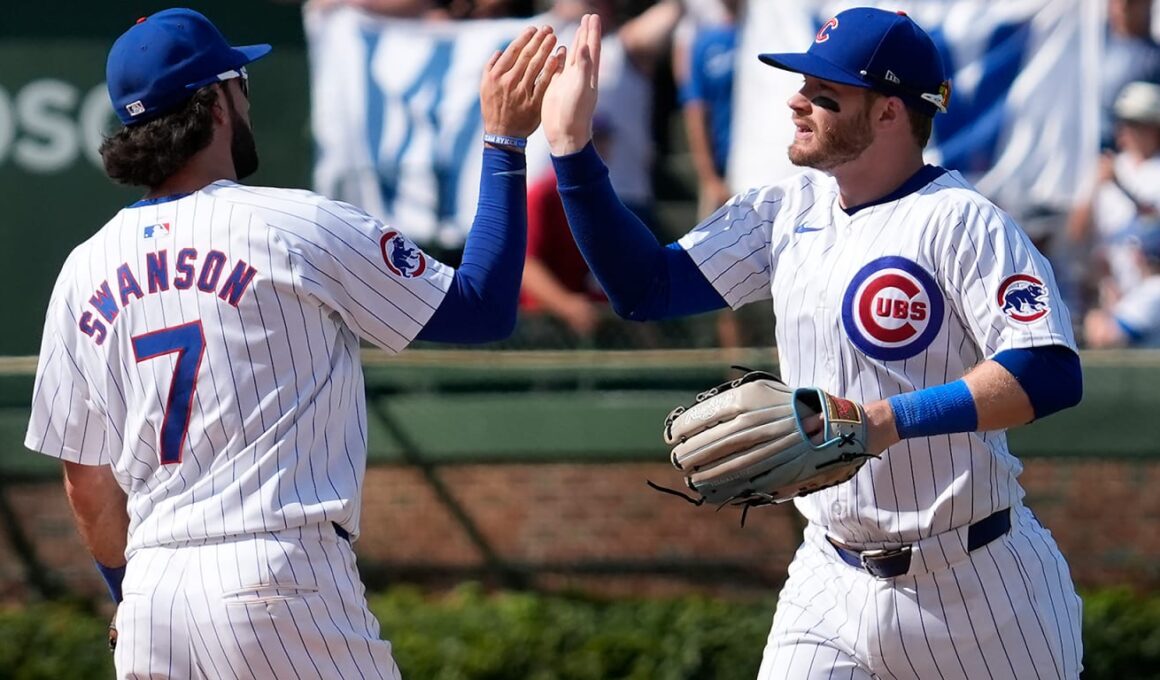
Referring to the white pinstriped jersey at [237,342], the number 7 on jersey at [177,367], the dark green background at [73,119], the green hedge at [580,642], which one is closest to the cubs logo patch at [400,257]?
the white pinstriped jersey at [237,342]

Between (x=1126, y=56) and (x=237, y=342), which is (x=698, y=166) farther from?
(x=237, y=342)

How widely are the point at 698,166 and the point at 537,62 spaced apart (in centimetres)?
393

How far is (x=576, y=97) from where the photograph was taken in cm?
357

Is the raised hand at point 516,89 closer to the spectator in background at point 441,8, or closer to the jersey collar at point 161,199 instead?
the jersey collar at point 161,199

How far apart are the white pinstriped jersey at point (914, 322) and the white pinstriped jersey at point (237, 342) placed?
0.80m

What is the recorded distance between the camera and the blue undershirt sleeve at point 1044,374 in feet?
10.3

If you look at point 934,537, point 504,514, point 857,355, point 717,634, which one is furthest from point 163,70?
point 504,514

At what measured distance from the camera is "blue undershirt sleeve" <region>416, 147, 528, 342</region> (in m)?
3.23

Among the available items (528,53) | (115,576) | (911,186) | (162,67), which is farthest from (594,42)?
(115,576)

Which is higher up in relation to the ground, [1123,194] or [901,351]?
[901,351]

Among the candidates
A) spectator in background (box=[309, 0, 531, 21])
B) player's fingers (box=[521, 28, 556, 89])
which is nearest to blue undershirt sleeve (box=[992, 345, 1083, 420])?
player's fingers (box=[521, 28, 556, 89])

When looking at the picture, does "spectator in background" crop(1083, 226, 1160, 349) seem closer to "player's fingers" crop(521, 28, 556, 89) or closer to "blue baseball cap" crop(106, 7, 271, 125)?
"player's fingers" crop(521, 28, 556, 89)

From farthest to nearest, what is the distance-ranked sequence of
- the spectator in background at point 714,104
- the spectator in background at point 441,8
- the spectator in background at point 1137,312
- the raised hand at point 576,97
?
the spectator in background at point 441,8 → the spectator in background at point 714,104 → the spectator in background at point 1137,312 → the raised hand at point 576,97

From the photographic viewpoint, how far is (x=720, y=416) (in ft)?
10.5
